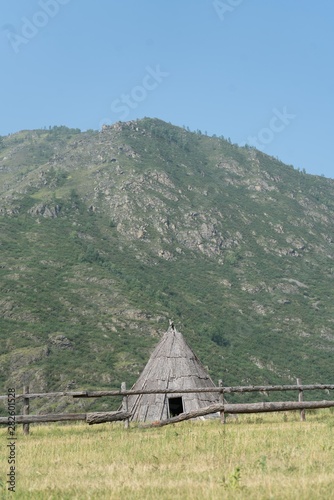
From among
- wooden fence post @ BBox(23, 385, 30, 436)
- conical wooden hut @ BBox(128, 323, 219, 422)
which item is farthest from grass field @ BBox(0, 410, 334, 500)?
conical wooden hut @ BBox(128, 323, 219, 422)

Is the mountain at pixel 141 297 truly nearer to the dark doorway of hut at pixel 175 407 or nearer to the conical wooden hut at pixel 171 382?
the dark doorway of hut at pixel 175 407

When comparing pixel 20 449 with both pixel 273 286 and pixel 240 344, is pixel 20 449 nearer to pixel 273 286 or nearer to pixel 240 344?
pixel 240 344

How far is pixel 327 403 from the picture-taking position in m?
21.5

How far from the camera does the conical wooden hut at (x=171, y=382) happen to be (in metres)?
29.5

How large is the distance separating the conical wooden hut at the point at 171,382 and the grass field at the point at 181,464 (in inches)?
415

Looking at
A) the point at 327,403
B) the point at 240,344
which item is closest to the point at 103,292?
the point at 240,344

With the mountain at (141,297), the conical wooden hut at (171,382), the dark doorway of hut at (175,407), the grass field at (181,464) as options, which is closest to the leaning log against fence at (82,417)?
the grass field at (181,464)

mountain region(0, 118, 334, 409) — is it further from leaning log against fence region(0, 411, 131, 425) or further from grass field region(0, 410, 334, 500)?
grass field region(0, 410, 334, 500)

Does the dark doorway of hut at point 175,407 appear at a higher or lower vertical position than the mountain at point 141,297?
lower

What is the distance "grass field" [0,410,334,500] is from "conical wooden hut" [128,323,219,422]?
10.5 metres

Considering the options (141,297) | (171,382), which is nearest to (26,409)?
(171,382)

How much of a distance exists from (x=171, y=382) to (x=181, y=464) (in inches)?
765

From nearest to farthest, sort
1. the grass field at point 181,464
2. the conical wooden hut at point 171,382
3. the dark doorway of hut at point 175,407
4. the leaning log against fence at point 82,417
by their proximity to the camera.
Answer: the grass field at point 181,464
the leaning log against fence at point 82,417
the conical wooden hut at point 171,382
the dark doorway of hut at point 175,407

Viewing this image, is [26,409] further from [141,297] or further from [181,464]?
[141,297]
